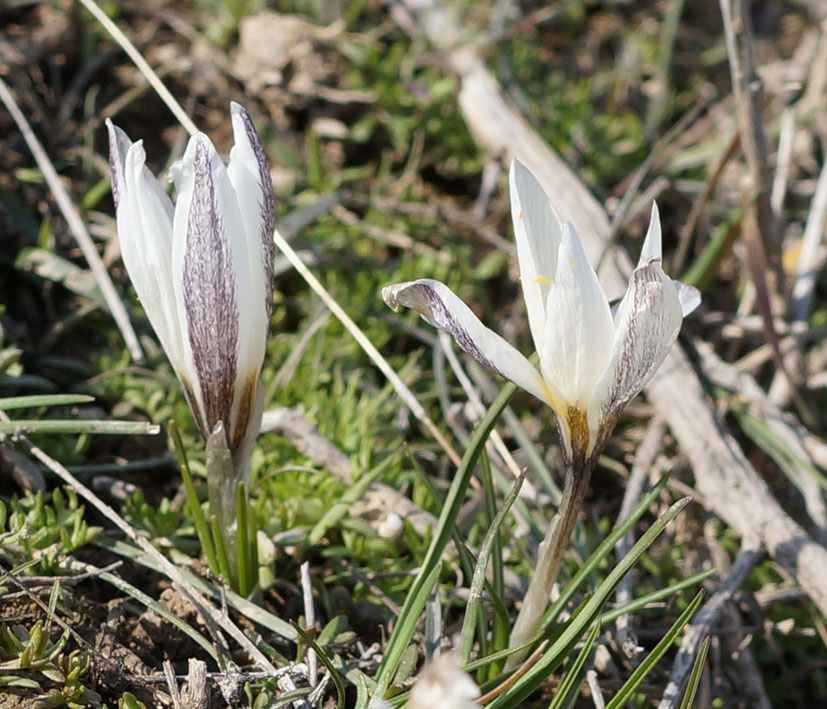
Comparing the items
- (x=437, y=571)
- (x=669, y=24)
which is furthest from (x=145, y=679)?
(x=669, y=24)

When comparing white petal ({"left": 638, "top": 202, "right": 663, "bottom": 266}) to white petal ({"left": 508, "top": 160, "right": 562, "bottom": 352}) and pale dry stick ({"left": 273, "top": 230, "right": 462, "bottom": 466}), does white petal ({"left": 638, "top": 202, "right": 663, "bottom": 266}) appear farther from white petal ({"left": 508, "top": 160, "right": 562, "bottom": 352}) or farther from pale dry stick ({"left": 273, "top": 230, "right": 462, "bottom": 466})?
pale dry stick ({"left": 273, "top": 230, "right": 462, "bottom": 466})

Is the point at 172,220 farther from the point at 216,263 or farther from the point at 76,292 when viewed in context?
the point at 76,292

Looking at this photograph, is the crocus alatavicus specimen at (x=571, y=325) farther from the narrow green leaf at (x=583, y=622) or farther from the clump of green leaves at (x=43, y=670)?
the clump of green leaves at (x=43, y=670)

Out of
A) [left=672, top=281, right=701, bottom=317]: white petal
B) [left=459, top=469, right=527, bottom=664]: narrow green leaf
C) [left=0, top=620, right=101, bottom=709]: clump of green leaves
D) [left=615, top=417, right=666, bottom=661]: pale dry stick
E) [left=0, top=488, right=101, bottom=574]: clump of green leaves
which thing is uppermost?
[left=672, top=281, right=701, bottom=317]: white petal

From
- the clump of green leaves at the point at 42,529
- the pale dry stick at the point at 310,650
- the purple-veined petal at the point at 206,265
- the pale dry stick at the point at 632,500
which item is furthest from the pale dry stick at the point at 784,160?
the clump of green leaves at the point at 42,529

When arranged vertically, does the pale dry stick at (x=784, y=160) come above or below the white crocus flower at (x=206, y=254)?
below

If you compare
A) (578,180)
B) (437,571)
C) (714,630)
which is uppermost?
(578,180)

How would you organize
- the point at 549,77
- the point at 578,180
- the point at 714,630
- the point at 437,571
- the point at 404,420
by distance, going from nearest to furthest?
the point at 437,571 < the point at 714,630 < the point at 404,420 < the point at 578,180 < the point at 549,77

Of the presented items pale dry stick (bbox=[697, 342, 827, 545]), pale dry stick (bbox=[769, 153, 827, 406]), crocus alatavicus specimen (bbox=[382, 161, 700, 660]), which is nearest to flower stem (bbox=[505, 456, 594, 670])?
crocus alatavicus specimen (bbox=[382, 161, 700, 660])
